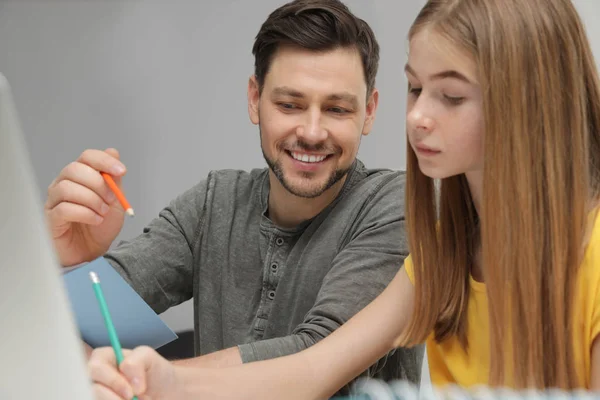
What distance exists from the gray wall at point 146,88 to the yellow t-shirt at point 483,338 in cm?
111

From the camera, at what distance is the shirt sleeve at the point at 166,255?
137 cm

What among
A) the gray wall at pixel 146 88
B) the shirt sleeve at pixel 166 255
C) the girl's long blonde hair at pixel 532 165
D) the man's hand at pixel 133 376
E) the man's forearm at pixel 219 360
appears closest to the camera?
the man's hand at pixel 133 376

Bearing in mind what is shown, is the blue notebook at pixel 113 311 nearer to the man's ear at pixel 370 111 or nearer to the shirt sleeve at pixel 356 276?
the shirt sleeve at pixel 356 276

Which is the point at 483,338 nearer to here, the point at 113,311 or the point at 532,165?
the point at 532,165

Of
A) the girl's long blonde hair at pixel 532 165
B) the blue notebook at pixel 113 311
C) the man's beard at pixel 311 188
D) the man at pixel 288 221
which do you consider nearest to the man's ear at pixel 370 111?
the man at pixel 288 221

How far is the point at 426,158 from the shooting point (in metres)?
0.92

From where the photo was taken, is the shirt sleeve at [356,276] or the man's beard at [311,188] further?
the man's beard at [311,188]

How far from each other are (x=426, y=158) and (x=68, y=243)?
0.61 meters

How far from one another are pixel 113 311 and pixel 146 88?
134cm

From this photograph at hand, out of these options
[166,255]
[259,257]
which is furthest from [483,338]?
[166,255]

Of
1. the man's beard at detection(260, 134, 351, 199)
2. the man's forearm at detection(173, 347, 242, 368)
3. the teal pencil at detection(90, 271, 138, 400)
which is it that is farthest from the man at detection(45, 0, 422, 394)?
the teal pencil at detection(90, 271, 138, 400)

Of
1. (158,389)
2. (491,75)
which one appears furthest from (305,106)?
(158,389)

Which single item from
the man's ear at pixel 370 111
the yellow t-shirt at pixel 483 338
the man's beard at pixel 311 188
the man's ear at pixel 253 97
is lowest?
the yellow t-shirt at pixel 483 338

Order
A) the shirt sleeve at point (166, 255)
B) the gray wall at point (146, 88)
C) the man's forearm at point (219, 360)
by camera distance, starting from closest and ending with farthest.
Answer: the man's forearm at point (219, 360)
the shirt sleeve at point (166, 255)
the gray wall at point (146, 88)
